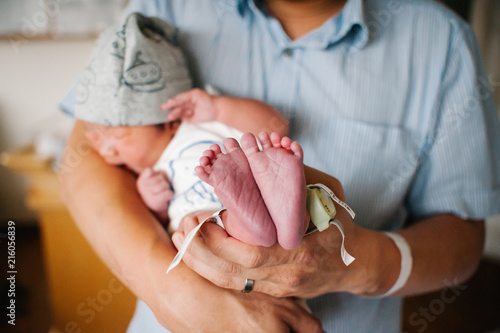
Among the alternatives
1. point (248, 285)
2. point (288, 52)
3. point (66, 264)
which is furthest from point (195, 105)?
point (66, 264)

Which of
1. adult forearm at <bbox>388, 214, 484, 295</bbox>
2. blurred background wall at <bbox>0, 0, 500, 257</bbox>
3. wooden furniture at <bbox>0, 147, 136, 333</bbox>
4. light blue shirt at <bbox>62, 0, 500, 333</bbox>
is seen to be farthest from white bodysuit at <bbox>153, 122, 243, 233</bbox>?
blurred background wall at <bbox>0, 0, 500, 257</bbox>

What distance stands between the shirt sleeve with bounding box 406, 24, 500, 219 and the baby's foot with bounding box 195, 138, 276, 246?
407 mm

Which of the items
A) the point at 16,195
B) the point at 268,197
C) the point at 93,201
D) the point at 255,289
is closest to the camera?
the point at 268,197

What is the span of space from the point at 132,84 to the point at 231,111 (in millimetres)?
176

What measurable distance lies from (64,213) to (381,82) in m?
1.26

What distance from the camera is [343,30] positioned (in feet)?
2.04

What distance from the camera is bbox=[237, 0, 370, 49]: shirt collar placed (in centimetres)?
62

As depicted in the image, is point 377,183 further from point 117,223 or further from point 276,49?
point 117,223

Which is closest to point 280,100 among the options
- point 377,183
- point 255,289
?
point 377,183

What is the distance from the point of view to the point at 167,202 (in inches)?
24.5

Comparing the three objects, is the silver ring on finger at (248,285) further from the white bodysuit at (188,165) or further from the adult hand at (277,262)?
the white bodysuit at (188,165)

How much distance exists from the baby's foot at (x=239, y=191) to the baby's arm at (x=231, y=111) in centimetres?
20

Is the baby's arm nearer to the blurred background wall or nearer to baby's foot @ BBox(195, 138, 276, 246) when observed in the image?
baby's foot @ BBox(195, 138, 276, 246)

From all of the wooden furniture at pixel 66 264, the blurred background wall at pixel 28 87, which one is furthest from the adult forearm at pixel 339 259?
the blurred background wall at pixel 28 87
